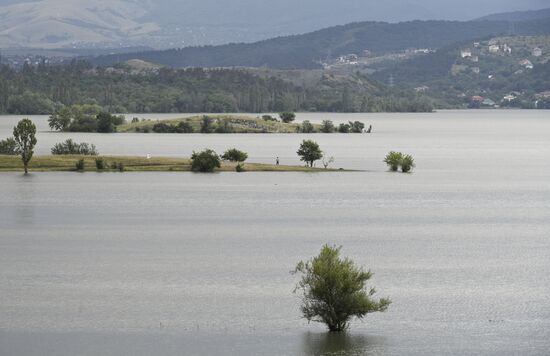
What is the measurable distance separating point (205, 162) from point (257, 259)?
149 ft

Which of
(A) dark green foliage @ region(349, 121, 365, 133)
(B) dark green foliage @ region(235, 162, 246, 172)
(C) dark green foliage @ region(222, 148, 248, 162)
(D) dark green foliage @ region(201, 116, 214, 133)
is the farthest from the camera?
(A) dark green foliage @ region(349, 121, 365, 133)

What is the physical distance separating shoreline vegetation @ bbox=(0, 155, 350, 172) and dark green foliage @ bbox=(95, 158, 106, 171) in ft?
0.90

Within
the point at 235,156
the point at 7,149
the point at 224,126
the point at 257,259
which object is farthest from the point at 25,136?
the point at 224,126

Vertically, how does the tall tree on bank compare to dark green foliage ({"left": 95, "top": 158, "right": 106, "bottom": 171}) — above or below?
above

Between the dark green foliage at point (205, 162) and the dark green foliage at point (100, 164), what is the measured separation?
7564mm

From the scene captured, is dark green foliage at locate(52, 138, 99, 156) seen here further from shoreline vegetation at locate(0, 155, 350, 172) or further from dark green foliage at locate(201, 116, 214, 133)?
dark green foliage at locate(201, 116, 214, 133)

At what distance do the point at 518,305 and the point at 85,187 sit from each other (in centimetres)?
5221

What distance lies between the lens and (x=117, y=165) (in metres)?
99.8

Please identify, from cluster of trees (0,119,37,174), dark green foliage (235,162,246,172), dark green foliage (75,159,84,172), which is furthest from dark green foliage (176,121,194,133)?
dark green foliage (75,159,84,172)

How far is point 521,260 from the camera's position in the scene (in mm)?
52281

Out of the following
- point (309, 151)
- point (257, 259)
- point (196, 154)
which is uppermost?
point (309, 151)

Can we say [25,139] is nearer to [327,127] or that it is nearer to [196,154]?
[196,154]

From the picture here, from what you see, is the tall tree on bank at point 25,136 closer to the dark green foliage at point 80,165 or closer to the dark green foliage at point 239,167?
the dark green foliage at point 80,165

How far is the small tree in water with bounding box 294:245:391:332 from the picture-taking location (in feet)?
115
